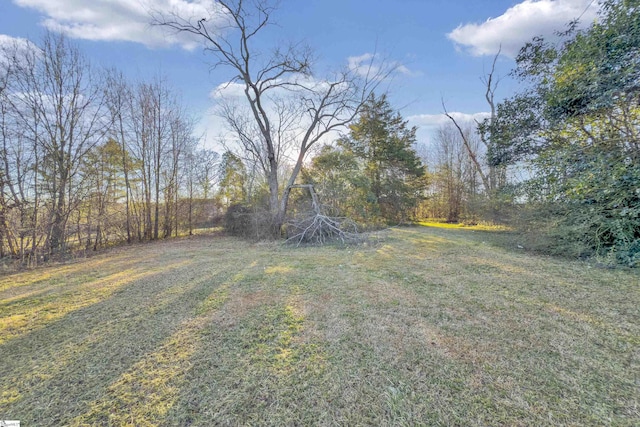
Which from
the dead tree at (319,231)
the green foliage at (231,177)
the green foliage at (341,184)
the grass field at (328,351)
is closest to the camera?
the grass field at (328,351)

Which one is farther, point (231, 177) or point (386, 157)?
point (386, 157)

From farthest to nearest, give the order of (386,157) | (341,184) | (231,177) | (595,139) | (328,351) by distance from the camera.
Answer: (386,157), (231,177), (341,184), (595,139), (328,351)

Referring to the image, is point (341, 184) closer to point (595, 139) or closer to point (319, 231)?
point (319, 231)

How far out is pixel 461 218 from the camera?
49.2 feet

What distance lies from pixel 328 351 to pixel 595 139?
5633 millimetres

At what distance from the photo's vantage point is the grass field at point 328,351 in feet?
3.92

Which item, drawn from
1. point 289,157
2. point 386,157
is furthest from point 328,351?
point 386,157

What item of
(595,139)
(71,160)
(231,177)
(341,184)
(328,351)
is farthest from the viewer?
(231,177)

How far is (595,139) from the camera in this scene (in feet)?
13.1

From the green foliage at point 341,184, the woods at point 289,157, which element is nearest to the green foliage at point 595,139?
the woods at point 289,157

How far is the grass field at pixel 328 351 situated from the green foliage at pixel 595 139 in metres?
0.97

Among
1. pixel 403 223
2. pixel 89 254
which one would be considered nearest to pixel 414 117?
pixel 403 223

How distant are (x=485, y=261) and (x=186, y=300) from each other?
4.60m

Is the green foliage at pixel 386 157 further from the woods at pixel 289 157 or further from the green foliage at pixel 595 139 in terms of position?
the green foliage at pixel 595 139
